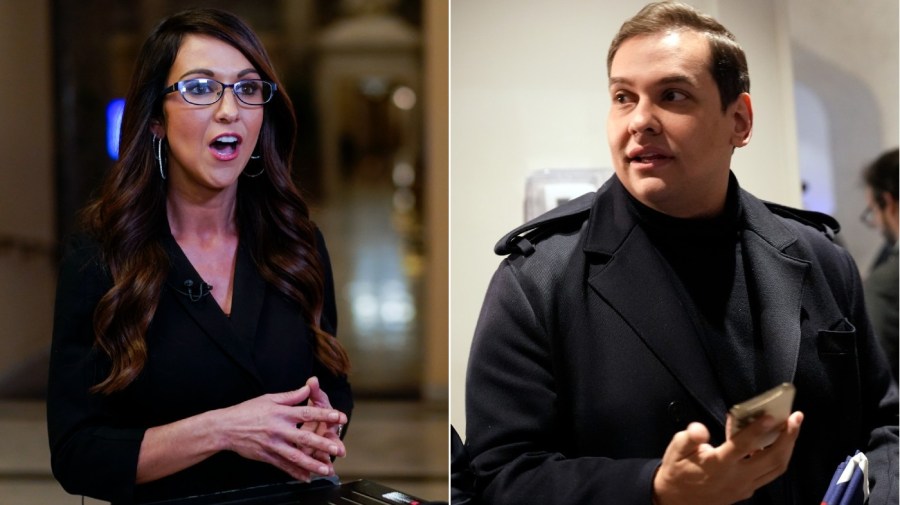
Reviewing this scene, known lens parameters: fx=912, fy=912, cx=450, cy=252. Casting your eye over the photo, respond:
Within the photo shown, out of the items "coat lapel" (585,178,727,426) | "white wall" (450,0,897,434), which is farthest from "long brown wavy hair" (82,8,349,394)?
"coat lapel" (585,178,727,426)

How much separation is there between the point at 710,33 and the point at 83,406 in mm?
1532

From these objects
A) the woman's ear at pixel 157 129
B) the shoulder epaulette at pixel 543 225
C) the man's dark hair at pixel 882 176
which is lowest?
the shoulder epaulette at pixel 543 225

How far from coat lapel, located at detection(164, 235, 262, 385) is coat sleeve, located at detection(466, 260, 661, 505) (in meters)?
0.53

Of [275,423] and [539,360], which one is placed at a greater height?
[539,360]

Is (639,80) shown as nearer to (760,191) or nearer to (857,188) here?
(760,191)

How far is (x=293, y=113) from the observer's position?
2133 millimetres

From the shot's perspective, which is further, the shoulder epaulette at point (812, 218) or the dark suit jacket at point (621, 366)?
the shoulder epaulette at point (812, 218)

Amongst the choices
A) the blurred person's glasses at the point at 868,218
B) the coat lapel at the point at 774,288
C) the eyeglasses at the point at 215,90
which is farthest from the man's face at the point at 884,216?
the eyeglasses at the point at 215,90

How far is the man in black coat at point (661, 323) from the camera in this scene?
1.93 metres

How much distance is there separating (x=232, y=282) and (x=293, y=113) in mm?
418

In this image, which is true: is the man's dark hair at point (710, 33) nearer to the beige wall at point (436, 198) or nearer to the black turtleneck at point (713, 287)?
the black turtleneck at point (713, 287)

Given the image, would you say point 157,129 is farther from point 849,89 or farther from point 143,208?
point 849,89

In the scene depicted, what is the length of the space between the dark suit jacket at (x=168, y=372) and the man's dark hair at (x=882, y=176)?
1.46 meters

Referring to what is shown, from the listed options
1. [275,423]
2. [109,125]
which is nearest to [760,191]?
[275,423]
